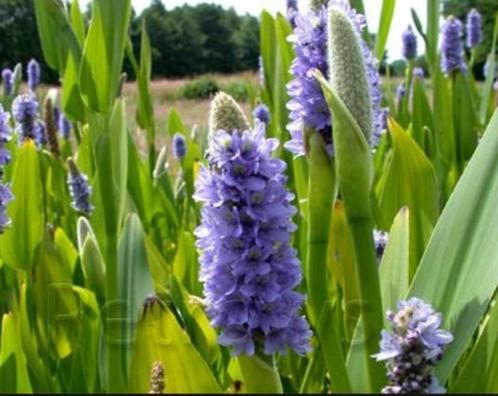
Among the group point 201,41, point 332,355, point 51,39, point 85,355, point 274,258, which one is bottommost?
point 85,355

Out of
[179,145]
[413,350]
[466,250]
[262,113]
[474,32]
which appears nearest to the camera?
[413,350]

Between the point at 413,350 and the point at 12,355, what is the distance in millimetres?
435

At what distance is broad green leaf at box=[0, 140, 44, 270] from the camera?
1.30m

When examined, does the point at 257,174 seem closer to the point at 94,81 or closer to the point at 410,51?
the point at 94,81

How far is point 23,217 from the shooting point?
131 centimetres

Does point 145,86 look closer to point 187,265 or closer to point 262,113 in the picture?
point 262,113

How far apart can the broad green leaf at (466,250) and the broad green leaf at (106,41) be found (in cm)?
46

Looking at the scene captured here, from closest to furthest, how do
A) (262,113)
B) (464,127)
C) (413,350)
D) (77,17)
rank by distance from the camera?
(413,350)
(77,17)
(464,127)
(262,113)

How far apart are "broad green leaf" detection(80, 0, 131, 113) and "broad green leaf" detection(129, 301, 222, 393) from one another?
0.41m

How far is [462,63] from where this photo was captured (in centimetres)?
249

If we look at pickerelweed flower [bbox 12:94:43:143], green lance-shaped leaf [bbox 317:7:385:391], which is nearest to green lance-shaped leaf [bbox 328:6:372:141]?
green lance-shaped leaf [bbox 317:7:385:391]

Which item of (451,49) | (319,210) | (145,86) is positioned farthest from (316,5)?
(451,49)

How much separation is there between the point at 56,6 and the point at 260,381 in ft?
2.06

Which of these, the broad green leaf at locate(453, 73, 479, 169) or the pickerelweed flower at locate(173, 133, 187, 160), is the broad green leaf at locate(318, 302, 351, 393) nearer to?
the broad green leaf at locate(453, 73, 479, 169)
